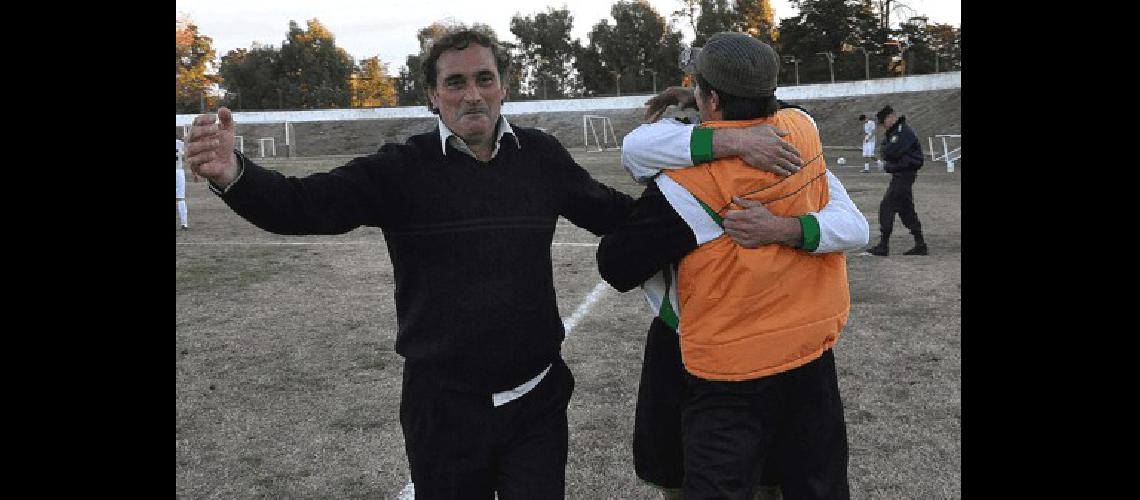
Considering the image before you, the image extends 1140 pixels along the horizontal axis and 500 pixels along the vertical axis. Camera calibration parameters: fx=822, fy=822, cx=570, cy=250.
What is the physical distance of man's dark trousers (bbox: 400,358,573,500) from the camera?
2311mm

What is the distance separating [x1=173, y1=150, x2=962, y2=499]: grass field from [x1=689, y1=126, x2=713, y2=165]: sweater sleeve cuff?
1933 millimetres

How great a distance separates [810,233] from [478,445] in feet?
3.55

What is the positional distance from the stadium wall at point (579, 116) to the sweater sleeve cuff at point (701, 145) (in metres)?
38.3

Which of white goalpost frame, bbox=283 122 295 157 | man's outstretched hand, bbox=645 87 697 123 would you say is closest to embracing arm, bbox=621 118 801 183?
man's outstretched hand, bbox=645 87 697 123

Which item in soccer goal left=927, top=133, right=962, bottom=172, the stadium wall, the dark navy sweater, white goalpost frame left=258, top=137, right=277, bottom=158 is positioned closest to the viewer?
the dark navy sweater

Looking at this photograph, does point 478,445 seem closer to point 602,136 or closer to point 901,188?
point 901,188

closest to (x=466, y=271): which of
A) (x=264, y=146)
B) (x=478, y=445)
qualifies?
(x=478, y=445)

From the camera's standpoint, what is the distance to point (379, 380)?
17.4 feet

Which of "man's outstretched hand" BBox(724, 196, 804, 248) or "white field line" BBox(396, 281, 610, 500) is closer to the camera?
"man's outstretched hand" BBox(724, 196, 804, 248)

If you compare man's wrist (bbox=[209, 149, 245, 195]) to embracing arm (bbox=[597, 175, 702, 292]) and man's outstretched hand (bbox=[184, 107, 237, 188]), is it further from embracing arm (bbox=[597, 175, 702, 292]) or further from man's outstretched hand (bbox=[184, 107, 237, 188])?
embracing arm (bbox=[597, 175, 702, 292])

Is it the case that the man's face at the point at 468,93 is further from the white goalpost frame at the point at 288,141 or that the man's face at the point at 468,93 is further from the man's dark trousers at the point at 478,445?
the white goalpost frame at the point at 288,141

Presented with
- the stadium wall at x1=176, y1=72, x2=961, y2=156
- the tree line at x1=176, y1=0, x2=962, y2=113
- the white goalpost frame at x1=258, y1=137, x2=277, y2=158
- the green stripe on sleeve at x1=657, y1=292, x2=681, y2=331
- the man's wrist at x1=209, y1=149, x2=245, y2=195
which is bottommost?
the green stripe on sleeve at x1=657, y1=292, x2=681, y2=331
